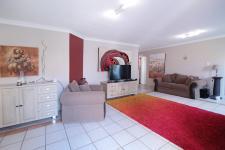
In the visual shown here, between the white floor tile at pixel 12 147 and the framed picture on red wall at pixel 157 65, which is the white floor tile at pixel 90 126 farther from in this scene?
the framed picture on red wall at pixel 157 65

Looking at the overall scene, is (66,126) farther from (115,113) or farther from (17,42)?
(17,42)

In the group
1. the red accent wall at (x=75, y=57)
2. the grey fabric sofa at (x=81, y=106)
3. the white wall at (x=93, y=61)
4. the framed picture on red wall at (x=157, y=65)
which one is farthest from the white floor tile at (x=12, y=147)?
the framed picture on red wall at (x=157, y=65)

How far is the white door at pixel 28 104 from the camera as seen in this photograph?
2.59 meters

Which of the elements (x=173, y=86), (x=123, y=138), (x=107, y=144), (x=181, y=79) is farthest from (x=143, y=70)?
(x=107, y=144)

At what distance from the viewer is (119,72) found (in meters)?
5.05

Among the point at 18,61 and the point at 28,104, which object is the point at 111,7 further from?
the point at 28,104

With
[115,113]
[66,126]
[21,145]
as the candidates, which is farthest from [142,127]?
[21,145]

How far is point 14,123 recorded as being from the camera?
2529 millimetres

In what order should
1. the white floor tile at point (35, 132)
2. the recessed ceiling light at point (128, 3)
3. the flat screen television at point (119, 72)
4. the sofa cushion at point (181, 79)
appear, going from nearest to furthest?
the recessed ceiling light at point (128, 3)
the white floor tile at point (35, 132)
the flat screen television at point (119, 72)
the sofa cushion at point (181, 79)

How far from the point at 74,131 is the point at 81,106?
54 cm

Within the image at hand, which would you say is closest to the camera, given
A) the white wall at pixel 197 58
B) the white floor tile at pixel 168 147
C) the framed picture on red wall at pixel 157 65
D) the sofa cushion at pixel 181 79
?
the white floor tile at pixel 168 147

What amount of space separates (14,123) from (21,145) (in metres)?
0.75

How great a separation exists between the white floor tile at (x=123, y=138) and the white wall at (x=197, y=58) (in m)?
4.78

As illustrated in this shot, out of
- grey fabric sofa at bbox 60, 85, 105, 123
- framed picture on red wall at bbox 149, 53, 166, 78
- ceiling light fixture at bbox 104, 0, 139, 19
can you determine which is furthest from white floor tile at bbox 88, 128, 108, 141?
framed picture on red wall at bbox 149, 53, 166, 78
